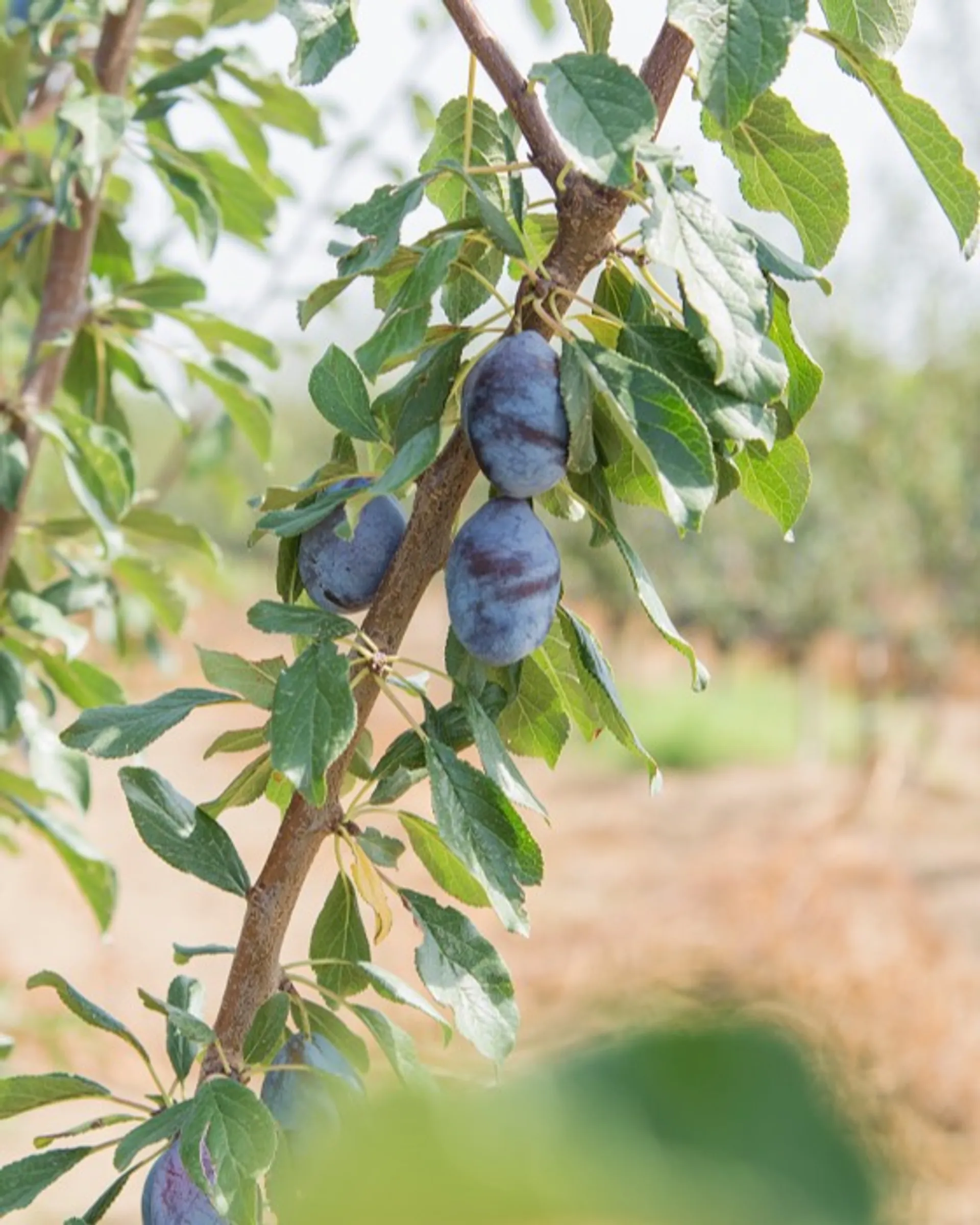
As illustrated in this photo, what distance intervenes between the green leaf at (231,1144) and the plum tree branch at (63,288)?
71 centimetres

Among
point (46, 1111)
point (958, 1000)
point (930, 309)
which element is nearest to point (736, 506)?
point (930, 309)

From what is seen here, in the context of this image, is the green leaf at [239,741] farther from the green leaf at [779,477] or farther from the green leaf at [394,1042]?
the green leaf at [779,477]

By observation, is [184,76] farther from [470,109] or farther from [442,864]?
[442,864]

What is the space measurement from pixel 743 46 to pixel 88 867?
3.25 feet

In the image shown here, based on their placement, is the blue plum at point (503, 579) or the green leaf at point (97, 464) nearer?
the blue plum at point (503, 579)

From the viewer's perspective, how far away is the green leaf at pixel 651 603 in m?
0.62

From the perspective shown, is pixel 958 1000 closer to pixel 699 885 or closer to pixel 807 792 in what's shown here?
pixel 699 885

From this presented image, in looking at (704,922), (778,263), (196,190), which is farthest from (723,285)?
(704,922)

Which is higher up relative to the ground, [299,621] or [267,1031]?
[299,621]

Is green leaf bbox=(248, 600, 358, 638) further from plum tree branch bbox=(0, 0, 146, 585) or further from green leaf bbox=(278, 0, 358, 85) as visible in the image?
plum tree branch bbox=(0, 0, 146, 585)

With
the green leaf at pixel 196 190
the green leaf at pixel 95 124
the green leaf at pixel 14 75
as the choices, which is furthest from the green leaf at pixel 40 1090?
the green leaf at pixel 14 75

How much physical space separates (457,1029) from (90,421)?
2.52 feet

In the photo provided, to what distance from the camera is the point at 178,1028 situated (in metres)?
0.70

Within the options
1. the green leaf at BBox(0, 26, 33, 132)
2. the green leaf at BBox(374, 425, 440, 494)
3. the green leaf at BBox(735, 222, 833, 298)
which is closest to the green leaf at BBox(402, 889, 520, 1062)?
the green leaf at BBox(374, 425, 440, 494)
